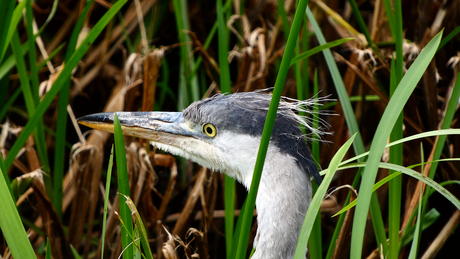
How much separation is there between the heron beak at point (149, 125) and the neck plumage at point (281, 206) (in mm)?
337

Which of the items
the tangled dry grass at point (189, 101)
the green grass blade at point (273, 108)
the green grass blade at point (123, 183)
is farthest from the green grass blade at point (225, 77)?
the green grass blade at point (273, 108)

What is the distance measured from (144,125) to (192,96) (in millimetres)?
657

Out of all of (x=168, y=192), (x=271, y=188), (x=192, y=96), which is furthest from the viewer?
(x=192, y=96)

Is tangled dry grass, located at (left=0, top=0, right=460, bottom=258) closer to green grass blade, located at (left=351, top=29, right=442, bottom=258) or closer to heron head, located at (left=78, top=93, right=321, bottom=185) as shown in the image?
heron head, located at (left=78, top=93, right=321, bottom=185)

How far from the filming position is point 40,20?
235 cm

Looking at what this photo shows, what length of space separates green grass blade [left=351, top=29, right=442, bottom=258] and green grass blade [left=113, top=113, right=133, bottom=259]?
1.60 ft

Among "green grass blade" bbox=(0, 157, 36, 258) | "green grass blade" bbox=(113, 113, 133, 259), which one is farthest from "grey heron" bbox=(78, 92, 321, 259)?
"green grass blade" bbox=(0, 157, 36, 258)

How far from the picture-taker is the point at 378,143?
0.85m

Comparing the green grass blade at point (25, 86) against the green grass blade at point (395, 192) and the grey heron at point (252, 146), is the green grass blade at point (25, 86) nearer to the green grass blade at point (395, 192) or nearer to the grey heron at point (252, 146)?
the grey heron at point (252, 146)

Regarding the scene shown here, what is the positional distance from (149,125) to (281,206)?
521 millimetres

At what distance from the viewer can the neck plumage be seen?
1.12 metres

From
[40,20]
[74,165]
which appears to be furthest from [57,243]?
[40,20]

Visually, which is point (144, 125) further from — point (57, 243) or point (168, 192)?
point (57, 243)

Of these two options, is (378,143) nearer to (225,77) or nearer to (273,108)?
(273,108)
